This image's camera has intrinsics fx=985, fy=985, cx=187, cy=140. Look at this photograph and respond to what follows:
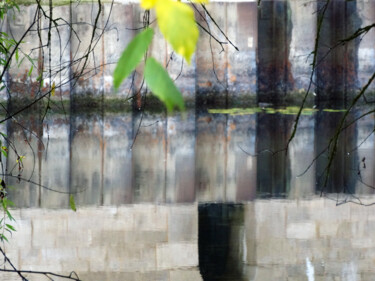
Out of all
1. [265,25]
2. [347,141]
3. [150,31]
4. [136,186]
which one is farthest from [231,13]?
[150,31]

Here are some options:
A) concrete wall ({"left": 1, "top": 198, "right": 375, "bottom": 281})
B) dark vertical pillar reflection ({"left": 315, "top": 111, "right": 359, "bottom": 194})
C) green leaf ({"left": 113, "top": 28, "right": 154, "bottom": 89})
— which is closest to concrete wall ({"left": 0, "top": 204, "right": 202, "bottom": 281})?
concrete wall ({"left": 1, "top": 198, "right": 375, "bottom": 281})

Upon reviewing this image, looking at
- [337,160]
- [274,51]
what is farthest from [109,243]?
[274,51]

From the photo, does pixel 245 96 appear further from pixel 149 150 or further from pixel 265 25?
pixel 149 150

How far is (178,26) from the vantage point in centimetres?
79

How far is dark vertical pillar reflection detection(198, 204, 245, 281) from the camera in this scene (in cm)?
479

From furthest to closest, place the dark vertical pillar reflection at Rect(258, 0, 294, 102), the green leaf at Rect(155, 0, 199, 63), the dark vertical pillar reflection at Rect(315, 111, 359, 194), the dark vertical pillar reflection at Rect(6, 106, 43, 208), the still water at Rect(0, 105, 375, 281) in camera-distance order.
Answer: the dark vertical pillar reflection at Rect(258, 0, 294, 102), the dark vertical pillar reflection at Rect(315, 111, 359, 194), the dark vertical pillar reflection at Rect(6, 106, 43, 208), the still water at Rect(0, 105, 375, 281), the green leaf at Rect(155, 0, 199, 63)

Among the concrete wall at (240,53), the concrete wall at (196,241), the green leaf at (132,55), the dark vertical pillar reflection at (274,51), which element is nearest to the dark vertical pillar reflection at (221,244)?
the concrete wall at (196,241)

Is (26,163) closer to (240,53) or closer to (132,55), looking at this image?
(240,53)

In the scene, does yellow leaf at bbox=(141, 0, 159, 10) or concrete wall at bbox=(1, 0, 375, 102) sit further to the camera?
concrete wall at bbox=(1, 0, 375, 102)

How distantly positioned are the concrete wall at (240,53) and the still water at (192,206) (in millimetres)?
2376

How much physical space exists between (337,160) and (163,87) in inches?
332

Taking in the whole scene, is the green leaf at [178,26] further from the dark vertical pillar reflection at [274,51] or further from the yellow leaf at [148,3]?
the dark vertical pillar reflection at [274,51]

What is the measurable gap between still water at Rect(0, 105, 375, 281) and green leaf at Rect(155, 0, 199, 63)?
1270 mm

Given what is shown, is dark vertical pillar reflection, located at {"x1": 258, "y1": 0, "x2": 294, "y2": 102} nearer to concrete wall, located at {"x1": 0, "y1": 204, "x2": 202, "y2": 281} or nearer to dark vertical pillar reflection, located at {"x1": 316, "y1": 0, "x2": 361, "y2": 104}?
dark vertical pillar reflection, located at {"x1": 316, "y1": 0, "x2": 361, "y2": 104}
